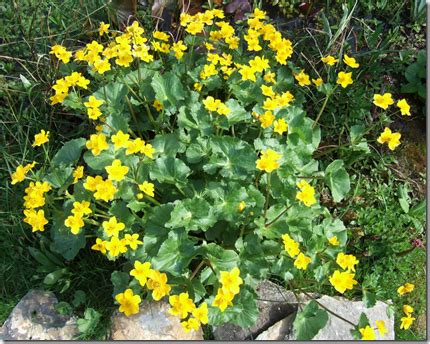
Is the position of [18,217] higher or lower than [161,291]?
lower

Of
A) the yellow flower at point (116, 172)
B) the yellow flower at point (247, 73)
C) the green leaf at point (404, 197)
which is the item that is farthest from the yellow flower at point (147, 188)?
the green leaf at point (404, 197)

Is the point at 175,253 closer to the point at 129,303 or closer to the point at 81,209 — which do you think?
the point at 129,303

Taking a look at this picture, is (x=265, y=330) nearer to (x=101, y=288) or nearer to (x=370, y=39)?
(x=101, y=288)

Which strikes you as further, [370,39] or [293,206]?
[370,39]

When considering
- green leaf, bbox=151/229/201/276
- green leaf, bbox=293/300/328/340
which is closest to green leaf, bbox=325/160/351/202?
green leaf, bbox=293/300/328/340

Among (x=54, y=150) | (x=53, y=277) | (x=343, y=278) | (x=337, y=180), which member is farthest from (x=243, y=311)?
(x=54, y=150)

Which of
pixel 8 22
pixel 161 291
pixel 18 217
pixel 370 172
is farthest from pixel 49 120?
pixel 370 172

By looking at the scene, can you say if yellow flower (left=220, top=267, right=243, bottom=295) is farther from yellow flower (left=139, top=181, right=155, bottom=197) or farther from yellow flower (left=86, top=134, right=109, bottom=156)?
yellow flower (left=86, top=134, right=109, bottom=156)
